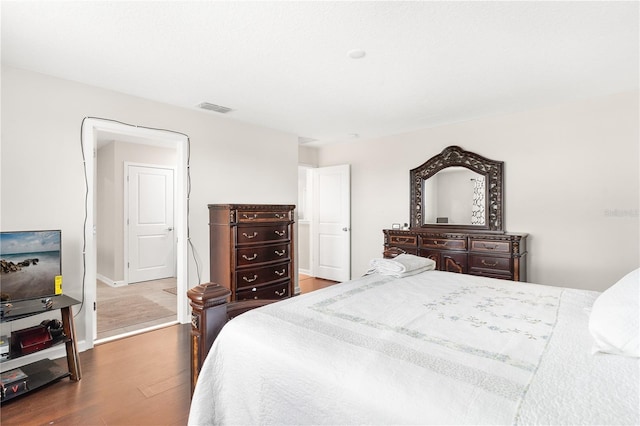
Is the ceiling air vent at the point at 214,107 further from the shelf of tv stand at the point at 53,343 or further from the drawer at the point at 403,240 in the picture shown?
the drawer at the point at 403,240

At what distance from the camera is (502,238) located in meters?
3.62

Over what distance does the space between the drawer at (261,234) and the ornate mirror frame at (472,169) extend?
1897mm

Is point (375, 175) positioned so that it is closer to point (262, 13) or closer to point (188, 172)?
point (188, 172)

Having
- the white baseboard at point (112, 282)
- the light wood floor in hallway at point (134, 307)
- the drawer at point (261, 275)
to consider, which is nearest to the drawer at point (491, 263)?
the drawer at point (261, 275)

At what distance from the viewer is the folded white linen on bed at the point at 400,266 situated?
2.36 m

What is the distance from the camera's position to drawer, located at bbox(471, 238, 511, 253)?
3607 millimetres

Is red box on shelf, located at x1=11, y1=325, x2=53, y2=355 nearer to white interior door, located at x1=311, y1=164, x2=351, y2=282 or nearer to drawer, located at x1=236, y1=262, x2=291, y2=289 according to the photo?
drawer, located at x1=236, y1=262, x2=291, y2=289

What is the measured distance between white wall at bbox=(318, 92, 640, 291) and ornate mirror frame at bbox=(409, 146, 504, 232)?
9cm

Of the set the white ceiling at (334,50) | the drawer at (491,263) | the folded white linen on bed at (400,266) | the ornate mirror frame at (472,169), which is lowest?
the drawer at (491,263)

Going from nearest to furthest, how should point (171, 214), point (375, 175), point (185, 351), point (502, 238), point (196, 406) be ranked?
point (196, 406) < point (185, 351) < point (502, 238) < point (375, 175) < point (171, 214)

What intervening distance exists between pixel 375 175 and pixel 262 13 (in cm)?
355

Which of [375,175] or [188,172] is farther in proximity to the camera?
[375,175]

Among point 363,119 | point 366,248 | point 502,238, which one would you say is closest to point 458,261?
point 502,238

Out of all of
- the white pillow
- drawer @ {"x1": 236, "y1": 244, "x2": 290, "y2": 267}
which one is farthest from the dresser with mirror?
the white pillow
